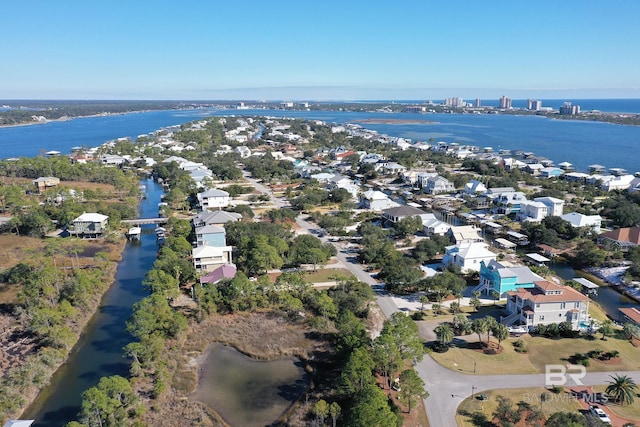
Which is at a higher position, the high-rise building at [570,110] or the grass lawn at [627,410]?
the high-rise building at [570,110]

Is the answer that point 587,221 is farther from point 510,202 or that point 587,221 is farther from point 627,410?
point 627,410

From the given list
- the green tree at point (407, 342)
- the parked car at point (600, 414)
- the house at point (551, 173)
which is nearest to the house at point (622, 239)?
the parked car at point (600, 414)

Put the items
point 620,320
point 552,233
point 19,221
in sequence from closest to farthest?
point 620,320
point 552,233
point 19,221

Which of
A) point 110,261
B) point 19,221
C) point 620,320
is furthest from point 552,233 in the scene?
point 19,221

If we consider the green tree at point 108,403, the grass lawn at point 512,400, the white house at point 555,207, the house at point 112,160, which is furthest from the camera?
the house at point 112,160

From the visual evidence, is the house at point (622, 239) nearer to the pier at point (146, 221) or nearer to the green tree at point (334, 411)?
the green tree at point (334, 411)

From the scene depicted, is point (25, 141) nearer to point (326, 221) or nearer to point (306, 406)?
point (326, 221)

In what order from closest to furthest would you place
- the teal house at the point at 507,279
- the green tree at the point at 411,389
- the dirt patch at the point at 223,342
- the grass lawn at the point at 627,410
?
the grass lawn at the point at 627,410, the green tree at the point at 411,389, the dirt patch at the point at 223,342, the teal house at the point at 507,279
